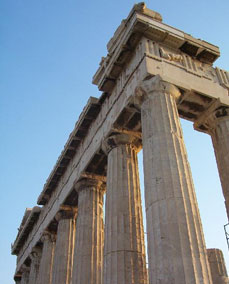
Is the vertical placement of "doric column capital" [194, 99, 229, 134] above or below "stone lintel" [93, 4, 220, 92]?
below

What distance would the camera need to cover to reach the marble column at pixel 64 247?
27859 mm

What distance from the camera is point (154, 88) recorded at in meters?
18.1

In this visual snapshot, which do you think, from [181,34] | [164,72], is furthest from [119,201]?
[181,34]

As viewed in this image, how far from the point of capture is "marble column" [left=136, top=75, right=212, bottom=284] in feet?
41.3

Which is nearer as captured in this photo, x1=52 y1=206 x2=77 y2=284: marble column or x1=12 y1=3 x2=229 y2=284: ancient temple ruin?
x1=12 y1=3 x2=229 y2=284: ancient temple ruin

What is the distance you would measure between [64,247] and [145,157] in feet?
51.8

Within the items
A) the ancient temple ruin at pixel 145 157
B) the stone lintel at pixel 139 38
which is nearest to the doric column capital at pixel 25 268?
the ancient temple ruin at pixel 145 157

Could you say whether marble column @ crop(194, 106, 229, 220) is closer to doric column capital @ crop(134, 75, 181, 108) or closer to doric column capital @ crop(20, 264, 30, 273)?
doric column capital @ crop(134, 75, 181, 108)

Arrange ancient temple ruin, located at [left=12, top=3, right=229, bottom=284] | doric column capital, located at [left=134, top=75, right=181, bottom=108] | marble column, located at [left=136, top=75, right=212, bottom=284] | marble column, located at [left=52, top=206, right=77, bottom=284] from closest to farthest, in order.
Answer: marble column, located at [left=136, top=75, right=212, bottom=284] < ancient temple ruin, located at [left=12, top=3, right=229, bottom=284] < doric column capital, located at [left=134, top=75, right=181, bottom=108] < marble column, located at [left=52, top=206, right=77, bottom=284]

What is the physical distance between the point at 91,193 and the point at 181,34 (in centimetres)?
1303

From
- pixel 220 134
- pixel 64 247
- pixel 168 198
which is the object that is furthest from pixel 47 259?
pixel 168 198

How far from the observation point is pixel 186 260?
1251 cm

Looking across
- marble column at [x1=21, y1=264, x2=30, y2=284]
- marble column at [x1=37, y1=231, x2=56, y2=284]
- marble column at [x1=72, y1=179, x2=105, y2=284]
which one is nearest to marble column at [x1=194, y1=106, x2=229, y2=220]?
marble column at [x1=72, y1=179, x2=105, y2=284]

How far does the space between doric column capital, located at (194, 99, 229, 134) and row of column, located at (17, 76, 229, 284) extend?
1143 mm
